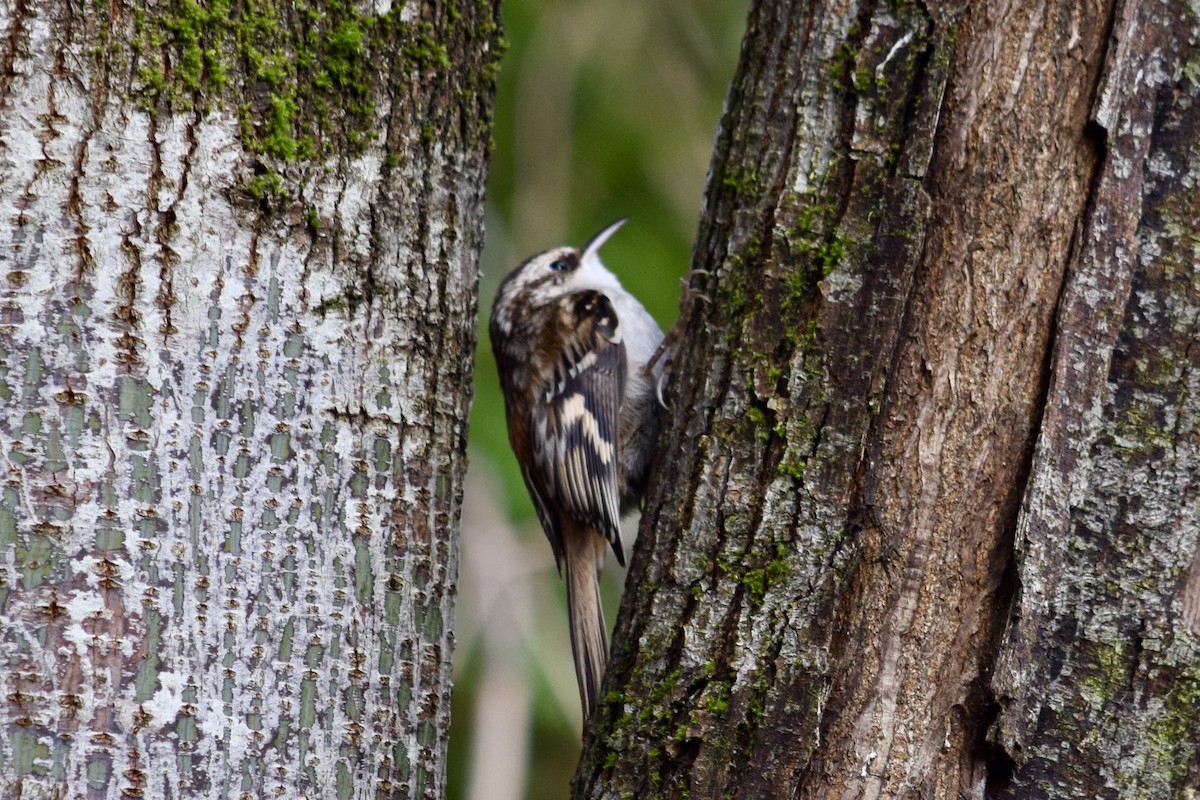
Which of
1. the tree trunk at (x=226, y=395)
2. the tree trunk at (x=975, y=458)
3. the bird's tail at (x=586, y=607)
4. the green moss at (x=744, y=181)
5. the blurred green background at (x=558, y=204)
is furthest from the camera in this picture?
the blurred green background at (x=558, y=204)

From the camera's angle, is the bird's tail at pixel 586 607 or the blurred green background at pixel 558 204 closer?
the bird's tail at pixel 586 607

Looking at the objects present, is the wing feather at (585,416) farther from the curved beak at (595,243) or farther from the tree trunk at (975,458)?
the tree trunk at (975,458)

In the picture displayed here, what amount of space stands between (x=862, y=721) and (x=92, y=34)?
1470 millimetres

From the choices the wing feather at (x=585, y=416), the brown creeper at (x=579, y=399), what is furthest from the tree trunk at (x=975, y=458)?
the wing feather at (x=585, y=416)

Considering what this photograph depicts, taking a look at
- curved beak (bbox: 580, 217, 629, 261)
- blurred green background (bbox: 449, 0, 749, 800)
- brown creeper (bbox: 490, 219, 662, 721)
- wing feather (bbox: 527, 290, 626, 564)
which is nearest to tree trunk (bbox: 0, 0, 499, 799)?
brown creeper (bbox: 490, 219, 662, 721)

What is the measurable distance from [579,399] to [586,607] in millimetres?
684

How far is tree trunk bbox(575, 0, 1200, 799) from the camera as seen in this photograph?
1.63 metres

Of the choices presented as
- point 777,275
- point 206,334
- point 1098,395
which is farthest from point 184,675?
point 1098,395

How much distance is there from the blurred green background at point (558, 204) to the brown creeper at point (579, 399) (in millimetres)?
601

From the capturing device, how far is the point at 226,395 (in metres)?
1.64

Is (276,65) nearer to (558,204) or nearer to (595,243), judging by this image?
(595,243)

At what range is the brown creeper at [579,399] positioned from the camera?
3100 mm

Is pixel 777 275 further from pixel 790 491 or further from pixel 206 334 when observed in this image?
pixel 206 334

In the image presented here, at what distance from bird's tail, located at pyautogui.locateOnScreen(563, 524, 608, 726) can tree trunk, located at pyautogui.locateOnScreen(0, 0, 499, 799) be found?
804 mm
